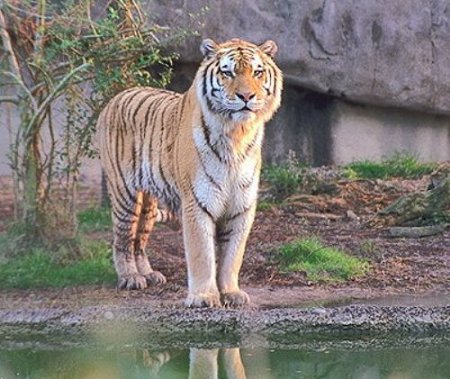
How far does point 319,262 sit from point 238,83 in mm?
1508

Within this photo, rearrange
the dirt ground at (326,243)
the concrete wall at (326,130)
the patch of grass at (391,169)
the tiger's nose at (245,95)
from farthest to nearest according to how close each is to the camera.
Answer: the concrete wall at (326,130) → the patch of grass at (391,169) → the dirt ground at (326,243) → the tiger's nose at (245,95)

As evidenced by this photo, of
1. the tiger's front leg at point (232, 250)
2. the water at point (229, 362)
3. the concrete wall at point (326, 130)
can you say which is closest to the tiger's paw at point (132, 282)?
the tiger's front leg at point (232, 250)

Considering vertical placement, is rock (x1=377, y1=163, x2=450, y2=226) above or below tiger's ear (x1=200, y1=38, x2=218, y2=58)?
below

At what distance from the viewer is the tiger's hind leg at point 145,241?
6.25 m

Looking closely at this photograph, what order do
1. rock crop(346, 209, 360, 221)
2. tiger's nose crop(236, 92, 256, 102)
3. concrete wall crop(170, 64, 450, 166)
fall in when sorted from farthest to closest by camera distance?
concrete wall crop(170, 64, 450, 166)
rock crop(346, 209, 360, 221)
tiger's nose crop(236, 92, 256, 102)

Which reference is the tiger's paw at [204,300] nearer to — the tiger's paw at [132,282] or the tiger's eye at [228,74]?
the tiger's paw at [132,282]

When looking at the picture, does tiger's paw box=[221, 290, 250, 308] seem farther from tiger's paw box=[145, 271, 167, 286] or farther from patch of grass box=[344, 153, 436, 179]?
patch of grass box=[344, 153, 436, 179]

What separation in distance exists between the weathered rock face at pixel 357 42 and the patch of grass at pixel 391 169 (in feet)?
1.83

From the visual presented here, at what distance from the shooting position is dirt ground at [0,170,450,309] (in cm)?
590

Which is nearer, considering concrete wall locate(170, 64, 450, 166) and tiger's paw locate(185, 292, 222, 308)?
tiger's paw locate(185, 292, 222, 308)

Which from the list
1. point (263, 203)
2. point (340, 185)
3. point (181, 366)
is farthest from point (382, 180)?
point (181, 366)

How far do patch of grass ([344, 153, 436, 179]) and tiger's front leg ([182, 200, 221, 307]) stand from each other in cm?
368

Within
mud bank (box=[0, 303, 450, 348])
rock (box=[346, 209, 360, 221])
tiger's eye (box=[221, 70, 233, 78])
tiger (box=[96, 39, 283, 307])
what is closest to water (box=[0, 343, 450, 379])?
mud bank (box=[0, 303, 450, 348])

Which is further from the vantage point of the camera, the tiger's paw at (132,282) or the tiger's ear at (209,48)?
the tiger's paw at (132,282)
